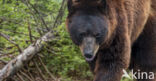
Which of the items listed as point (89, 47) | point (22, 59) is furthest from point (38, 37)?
point (89, 47)

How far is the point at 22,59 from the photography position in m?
4.85

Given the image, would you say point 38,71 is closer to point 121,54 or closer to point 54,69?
point 54,69

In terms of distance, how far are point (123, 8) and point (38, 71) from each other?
8.72 feet

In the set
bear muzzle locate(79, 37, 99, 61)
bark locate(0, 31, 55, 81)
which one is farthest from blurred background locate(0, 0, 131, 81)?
bear muzzle locate(79, 37, 99, 61)

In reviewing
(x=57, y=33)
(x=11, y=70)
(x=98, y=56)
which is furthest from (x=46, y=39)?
(x=98, y=56)

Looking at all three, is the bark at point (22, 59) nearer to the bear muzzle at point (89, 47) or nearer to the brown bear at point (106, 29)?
the brown bear at point (106, 29)

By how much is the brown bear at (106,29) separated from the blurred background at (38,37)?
5.52 ft

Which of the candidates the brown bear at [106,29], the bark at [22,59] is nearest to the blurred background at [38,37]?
the bark at [22,59]

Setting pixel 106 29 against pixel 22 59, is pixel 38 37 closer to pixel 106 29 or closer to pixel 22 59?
pixel 22 59

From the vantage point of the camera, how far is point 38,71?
5.66 metres

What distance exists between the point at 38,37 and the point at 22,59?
99 centimetres

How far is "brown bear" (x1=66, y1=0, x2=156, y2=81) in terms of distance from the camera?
3.45 m

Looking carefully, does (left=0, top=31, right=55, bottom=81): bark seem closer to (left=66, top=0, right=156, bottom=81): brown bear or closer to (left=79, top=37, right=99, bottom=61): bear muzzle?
(left=66, top=0, right=156, bottom=81): brown bear

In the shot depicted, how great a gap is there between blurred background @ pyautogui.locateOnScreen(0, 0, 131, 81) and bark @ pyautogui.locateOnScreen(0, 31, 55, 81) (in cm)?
18
